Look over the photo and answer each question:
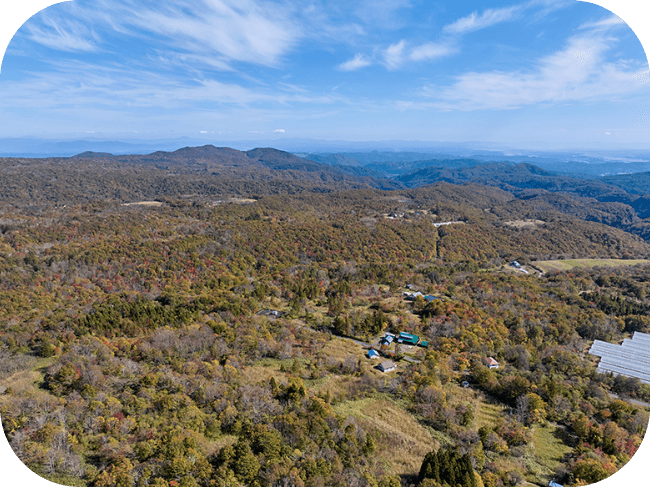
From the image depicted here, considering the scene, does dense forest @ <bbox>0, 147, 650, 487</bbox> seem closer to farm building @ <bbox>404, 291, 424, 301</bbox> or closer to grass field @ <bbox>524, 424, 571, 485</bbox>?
grass field @ <bbox>524, 424, 571, 485</bbox>

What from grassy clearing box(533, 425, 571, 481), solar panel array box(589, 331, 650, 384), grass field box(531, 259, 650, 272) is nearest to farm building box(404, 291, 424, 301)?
solar panel array box(589, 331, 650, 384)

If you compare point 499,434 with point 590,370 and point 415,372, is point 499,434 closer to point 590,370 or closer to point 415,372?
point 415,372

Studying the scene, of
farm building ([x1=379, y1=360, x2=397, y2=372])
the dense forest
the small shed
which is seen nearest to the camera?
the dense forest

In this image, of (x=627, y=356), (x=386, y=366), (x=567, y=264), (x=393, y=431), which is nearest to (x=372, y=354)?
(x=386, y=366)

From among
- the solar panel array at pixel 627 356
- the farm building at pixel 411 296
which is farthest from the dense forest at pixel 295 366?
the farm building at pixel 411 296

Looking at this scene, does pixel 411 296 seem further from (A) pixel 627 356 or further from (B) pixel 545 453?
(B) pixel 545 453

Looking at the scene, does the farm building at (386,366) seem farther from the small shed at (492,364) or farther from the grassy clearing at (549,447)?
the grassy clearing at (549,447)
